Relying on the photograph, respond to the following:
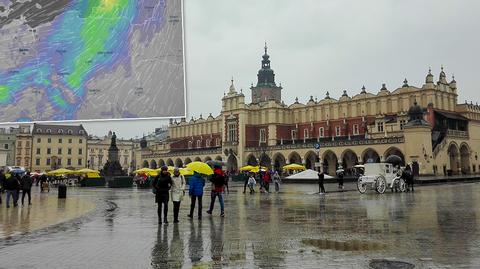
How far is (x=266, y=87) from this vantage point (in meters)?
111

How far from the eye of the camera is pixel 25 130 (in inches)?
3971

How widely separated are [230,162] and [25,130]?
53.9m

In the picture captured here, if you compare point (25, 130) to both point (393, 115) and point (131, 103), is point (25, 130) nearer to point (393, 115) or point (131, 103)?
point (393, 115)

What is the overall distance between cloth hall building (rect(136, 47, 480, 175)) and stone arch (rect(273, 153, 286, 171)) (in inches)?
6.4

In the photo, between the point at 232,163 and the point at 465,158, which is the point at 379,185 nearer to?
the point at 465,158

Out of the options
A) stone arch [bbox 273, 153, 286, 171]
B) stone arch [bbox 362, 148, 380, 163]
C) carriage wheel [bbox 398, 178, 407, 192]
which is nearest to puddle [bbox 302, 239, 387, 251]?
carriage wheel [bbox 398, 178, 407, 192]

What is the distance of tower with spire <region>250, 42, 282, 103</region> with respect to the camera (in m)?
111

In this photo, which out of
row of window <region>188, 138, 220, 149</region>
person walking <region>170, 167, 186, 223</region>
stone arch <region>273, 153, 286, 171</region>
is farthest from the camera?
row of window <region>188, 138, 220, 149</region>

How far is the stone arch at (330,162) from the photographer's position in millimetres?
62562

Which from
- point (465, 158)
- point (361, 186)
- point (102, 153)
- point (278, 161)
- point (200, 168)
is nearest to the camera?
point (200, 168)

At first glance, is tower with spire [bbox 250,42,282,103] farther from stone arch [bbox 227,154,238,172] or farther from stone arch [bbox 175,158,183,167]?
stone arch [bbox 227,154,238,172]

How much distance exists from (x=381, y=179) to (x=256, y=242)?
57.4 ft

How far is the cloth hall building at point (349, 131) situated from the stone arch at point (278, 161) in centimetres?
16

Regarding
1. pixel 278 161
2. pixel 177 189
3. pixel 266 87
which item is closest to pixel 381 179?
pixel 177 189
